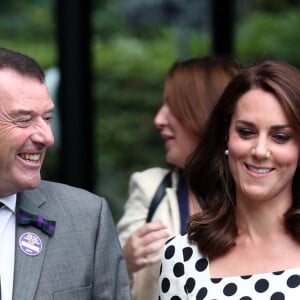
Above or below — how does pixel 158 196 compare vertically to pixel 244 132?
below

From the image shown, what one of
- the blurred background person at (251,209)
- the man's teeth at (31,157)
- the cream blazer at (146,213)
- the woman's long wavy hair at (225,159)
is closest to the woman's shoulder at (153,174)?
the cream blazer at (146,213)

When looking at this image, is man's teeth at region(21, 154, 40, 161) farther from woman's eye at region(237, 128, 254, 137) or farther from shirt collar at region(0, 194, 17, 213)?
woman's eye at region(237, 128, 254, 137)

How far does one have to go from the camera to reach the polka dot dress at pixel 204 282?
10.6 feet

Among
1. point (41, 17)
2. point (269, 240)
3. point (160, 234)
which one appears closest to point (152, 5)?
point (41, 17)

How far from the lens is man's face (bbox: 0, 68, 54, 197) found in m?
3.21

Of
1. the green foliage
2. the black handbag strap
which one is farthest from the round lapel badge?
the green foliage

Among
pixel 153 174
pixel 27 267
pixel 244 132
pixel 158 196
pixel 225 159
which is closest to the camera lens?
pixel 27 267

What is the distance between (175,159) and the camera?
13.9 feet

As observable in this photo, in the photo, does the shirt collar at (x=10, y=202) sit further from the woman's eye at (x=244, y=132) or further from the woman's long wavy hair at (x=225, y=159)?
the woman's eye at (x=244, y=132)

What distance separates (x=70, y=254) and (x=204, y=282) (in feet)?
1.45

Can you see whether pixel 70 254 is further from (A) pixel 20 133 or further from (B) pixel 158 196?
(B) pixel 158 196

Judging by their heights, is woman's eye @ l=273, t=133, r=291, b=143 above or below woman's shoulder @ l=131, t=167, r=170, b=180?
above

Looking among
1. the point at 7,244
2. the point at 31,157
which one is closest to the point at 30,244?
the point at 7,244

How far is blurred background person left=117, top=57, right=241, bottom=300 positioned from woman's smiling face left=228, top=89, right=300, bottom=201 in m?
0.76
